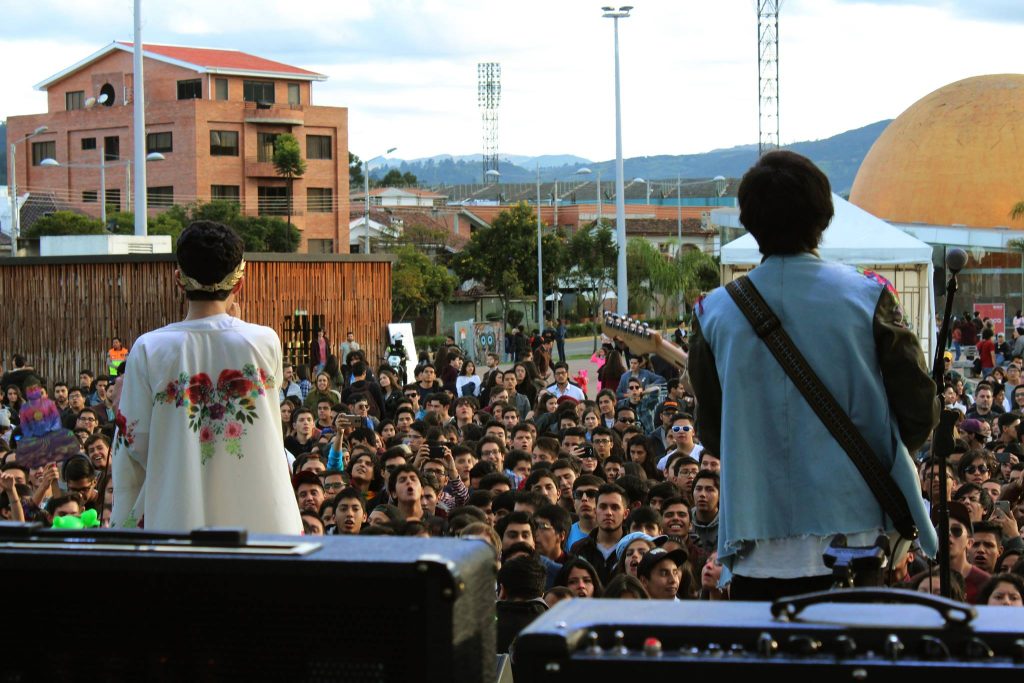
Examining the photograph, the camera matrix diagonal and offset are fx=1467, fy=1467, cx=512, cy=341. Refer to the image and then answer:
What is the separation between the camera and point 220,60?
73.6 metres

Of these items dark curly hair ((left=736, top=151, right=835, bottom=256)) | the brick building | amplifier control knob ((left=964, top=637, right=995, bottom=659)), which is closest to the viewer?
amplifier control knob ((left=964, top=637, right=995, bottom=659))

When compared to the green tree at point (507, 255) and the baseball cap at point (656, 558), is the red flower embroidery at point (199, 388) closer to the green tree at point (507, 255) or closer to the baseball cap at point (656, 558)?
the baseball cap at point (656, 558)

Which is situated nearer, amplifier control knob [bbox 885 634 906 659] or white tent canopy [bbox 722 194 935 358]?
amplifier control knob [bbox 885 634 906 659]

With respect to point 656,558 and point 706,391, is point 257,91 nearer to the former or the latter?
point 656,558

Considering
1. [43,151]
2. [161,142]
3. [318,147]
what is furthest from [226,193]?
[43,151]

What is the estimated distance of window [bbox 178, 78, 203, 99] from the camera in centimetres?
7131

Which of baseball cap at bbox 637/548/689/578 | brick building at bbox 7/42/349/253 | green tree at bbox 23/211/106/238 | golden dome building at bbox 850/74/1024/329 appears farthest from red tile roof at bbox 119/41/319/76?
baseball cap at bbox 637/548/689/578

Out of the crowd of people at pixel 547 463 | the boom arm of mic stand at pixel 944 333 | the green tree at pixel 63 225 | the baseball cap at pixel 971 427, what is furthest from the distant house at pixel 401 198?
the boom arm of mic stand at pixel 944 333

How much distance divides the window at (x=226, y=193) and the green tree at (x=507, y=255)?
54.2 ft

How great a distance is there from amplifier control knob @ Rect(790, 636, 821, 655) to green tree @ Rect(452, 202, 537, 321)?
53186mm

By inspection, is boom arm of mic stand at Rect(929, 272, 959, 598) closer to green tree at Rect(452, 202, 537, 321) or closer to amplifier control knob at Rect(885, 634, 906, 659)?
amplifier control knob at Rect(885, 634, 906, 659)

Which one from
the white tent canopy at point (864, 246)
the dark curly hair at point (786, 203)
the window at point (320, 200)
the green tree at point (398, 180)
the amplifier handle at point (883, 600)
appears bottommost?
the amplifier handle at point (883, 600)

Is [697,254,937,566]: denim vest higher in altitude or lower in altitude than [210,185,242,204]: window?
lower

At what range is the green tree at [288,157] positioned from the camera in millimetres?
66812
